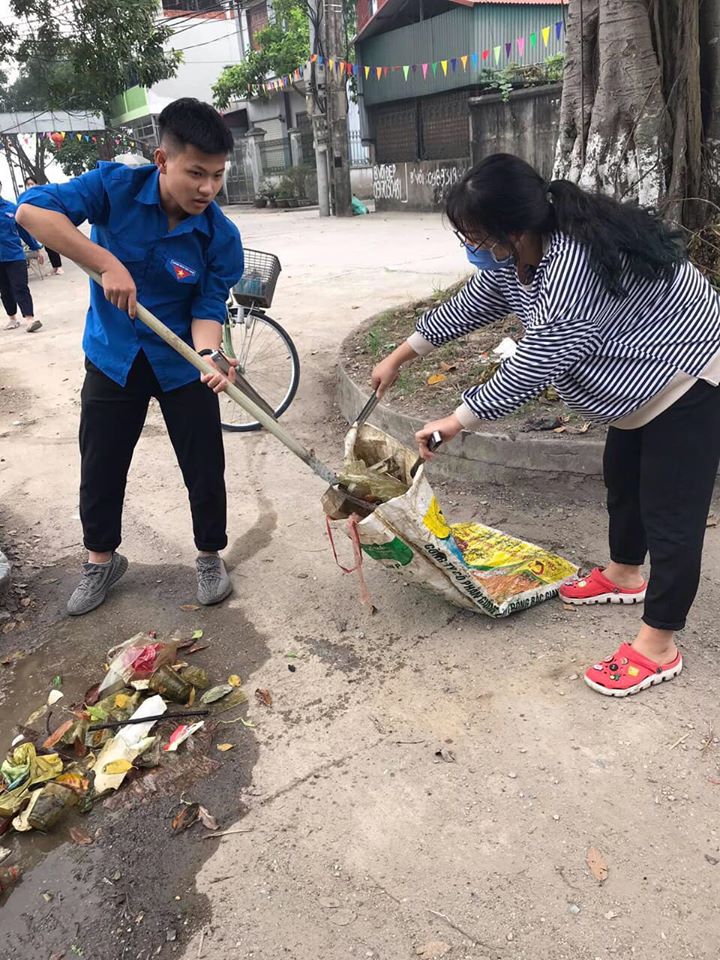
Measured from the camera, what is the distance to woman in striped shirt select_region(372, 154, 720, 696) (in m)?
1.81

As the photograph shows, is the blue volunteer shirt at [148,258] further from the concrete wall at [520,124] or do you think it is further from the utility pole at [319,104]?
the utility pole at [319,104]

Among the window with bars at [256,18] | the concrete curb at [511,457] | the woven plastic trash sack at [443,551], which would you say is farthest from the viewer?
the window with bars at [256,18]

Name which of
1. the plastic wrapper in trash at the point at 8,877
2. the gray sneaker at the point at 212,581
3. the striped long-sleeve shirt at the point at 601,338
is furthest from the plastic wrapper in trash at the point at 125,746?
the striped long-sleeve shirt at the point at 601,338

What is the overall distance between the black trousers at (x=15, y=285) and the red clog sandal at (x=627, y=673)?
7.40 metres

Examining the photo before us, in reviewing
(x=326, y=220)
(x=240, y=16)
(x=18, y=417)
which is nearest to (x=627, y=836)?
(x=18, y=417)

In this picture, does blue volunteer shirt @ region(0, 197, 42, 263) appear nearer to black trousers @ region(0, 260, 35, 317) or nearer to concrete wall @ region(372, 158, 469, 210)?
black trousers @ region(0, 260, 35, 317)

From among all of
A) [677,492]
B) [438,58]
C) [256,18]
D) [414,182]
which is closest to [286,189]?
[414,182]

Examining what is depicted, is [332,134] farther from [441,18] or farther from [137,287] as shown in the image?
[137,287]

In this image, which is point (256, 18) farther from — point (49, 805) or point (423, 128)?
point (49, 805)

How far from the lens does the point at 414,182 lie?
57.2ft

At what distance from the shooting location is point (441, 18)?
16750mm

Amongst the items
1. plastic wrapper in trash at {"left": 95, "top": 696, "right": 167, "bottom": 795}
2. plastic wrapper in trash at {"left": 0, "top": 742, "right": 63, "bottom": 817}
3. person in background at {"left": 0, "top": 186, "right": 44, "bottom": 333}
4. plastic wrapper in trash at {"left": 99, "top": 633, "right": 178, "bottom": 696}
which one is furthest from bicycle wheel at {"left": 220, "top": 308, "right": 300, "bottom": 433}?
person in background at {"left": 0, "top": 186, "right": 44, "bottom": 333}

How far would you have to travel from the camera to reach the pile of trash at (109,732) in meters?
2.02

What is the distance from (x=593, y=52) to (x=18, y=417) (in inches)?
171
